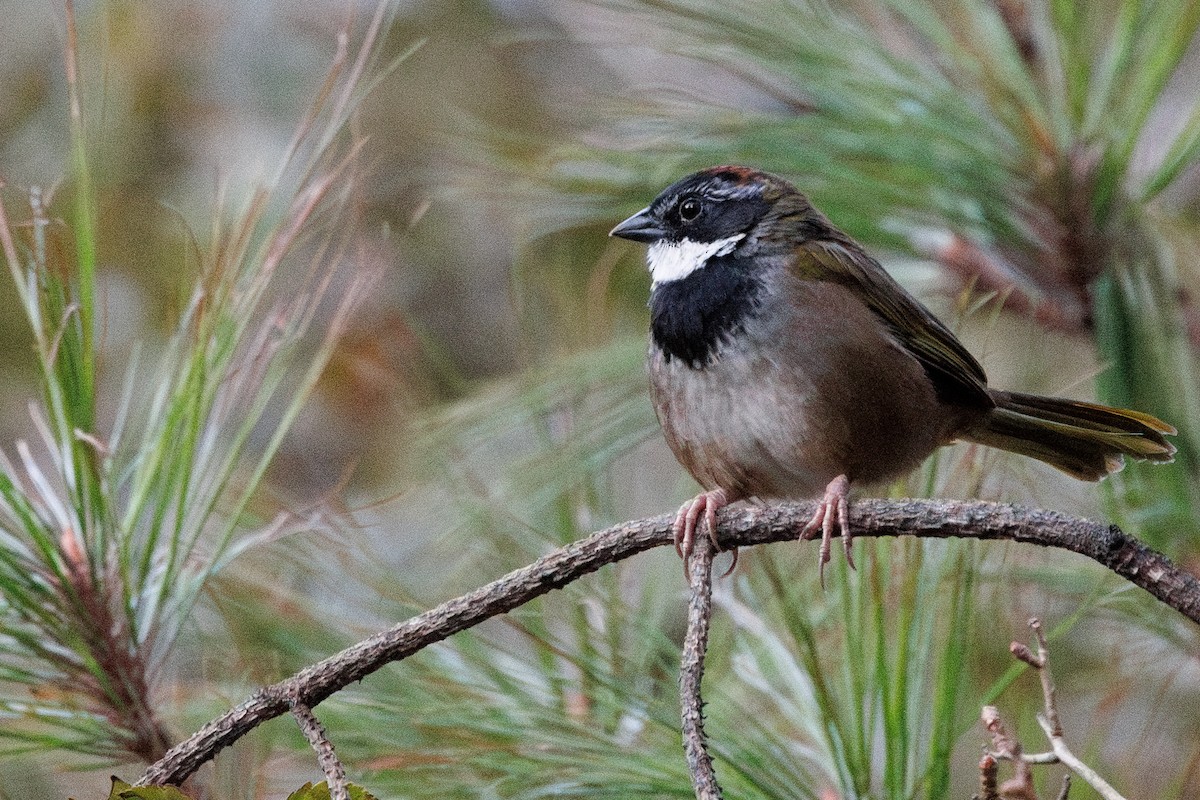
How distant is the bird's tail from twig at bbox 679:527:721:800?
106 centimetres

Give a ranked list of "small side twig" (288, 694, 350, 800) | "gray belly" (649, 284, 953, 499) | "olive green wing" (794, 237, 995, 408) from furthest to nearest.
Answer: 1. "olive green wing" (794, 237, 995, 408)
2. "gray belly" (649, 284, 953, 499)
3. "small side twig" (288, 694, 350, 800)

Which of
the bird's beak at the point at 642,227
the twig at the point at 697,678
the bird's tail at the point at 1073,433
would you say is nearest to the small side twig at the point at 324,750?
the twig at the point at 697,678

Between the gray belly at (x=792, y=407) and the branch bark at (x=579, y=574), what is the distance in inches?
36.2

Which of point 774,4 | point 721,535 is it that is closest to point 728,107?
point 774,4

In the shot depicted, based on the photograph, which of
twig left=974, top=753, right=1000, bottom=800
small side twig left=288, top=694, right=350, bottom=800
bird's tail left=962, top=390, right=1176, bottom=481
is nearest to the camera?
small side twig left=288, top=694, right=350, bottom=800

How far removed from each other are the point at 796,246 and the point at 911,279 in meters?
Answer: 0.26

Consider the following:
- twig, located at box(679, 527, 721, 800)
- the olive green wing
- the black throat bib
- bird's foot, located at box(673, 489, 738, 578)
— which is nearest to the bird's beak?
the black throat bib

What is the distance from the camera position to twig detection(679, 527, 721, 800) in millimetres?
1271

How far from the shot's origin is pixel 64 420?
5.92 feet

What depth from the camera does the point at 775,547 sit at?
2453 millimetres

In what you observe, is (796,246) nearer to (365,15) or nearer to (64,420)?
(64,420)

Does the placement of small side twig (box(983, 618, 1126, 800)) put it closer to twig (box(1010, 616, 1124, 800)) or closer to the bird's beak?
twig (box(1010, 616, 1124, 800))

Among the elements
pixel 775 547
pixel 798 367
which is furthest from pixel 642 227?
pixel 775 547

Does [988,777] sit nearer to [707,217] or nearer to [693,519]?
[693,519]
